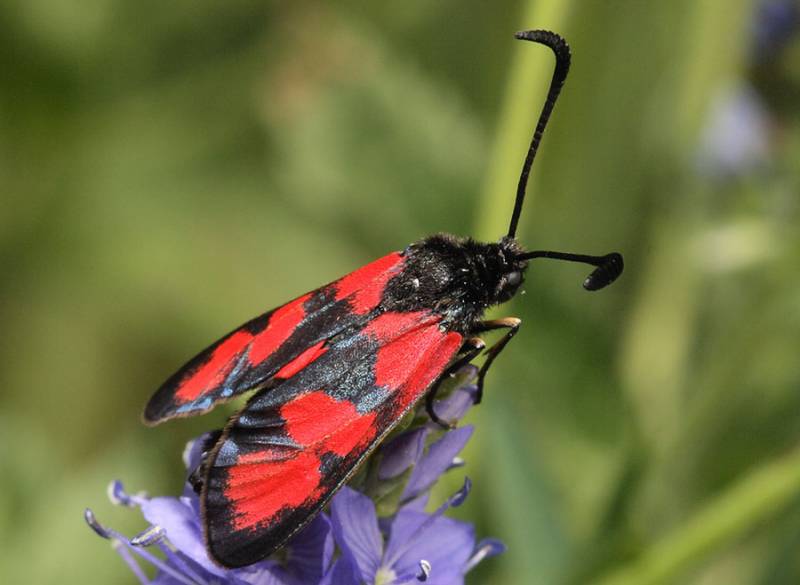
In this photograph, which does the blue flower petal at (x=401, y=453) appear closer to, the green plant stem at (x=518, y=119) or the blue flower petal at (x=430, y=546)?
the blue flower petal at (x=430, y=546)

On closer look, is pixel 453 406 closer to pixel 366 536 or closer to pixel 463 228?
pixel 366 536

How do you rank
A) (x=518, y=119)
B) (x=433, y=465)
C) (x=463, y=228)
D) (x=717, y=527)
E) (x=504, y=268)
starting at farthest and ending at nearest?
(x=463, y=228) < (x=518, y=119) < (x=717, y=527) < (x=504, y=268) < (x=433, y=465)

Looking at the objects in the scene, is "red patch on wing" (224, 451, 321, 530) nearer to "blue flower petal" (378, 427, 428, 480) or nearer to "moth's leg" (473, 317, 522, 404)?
"blue flower petal" (378, 427, 428, 480)

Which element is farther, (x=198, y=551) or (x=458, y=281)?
(x=458, y=281)

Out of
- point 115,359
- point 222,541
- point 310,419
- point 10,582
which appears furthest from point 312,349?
point 115,359

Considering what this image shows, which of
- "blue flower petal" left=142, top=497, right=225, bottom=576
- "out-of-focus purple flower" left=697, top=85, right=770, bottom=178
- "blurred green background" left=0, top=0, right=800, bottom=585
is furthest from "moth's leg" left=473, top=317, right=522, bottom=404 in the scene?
"out-of-focus purple flower" left=697, top=85, right=770, bottom=178

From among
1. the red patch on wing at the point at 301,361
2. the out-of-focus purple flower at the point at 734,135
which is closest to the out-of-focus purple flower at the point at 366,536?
the red patch on wing at the point at 301,361

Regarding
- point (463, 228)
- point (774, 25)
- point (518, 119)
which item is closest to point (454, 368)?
point (518, 119)

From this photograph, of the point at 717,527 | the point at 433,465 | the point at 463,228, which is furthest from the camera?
the point at 463,228

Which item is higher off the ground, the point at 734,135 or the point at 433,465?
the point at 433,465

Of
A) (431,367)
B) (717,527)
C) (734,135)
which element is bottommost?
(717,527)
